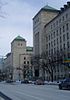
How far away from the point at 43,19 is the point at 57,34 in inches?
1004

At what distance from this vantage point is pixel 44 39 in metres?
138

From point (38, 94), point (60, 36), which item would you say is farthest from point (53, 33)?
point (38, 94)

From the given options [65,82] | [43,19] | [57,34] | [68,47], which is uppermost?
[43,19]

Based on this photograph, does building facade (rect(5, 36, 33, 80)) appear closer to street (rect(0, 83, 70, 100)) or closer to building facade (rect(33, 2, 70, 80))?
building facade (rect(33, 2, 70, 80))

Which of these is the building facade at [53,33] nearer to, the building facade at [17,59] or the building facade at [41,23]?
the building facade at [41,23]

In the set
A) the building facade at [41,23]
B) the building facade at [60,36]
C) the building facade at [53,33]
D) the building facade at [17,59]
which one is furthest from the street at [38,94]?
the building facade at [17,59]

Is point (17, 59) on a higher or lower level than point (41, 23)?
lower

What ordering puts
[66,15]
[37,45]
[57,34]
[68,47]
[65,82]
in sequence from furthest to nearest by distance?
[37,45] → [57,34] → [66,15] → [68,47] → [65,82]

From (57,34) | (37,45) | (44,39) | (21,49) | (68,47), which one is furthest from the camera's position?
(21,49)

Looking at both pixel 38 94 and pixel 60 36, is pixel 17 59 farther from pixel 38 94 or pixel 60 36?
pixel 38 94

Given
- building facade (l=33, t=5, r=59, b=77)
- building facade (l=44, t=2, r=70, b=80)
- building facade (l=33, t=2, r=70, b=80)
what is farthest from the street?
building facade (l=33, t=5, r=59, b=77)

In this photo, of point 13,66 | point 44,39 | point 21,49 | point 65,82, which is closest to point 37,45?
point 44,39

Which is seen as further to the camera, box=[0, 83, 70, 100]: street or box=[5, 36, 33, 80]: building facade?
box=[5, 36, 33, 80]: building facade

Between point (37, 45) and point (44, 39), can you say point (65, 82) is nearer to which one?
point (44, 39)
